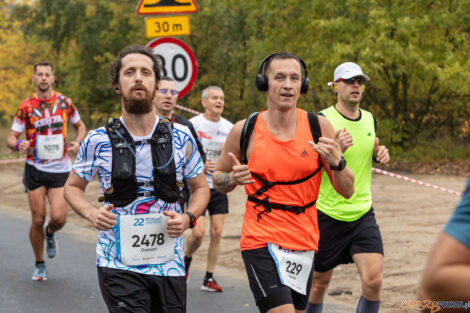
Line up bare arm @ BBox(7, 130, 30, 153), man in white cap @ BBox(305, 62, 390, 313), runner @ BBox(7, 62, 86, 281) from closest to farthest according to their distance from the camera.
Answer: man in white cap @ BBox(305, 62, 390, 313)
bare arm @ BBox(7, 130, 30, 153)
runner @ BBox(7, 62, 86, 281)

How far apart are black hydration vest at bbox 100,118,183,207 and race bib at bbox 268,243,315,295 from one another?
739mm

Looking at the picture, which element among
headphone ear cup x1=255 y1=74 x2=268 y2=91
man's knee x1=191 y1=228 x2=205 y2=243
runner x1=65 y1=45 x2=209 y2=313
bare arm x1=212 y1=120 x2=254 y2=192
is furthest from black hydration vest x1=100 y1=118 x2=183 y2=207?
man's knee x1=191 y1=228 x2=205 y2=243

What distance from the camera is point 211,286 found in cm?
775

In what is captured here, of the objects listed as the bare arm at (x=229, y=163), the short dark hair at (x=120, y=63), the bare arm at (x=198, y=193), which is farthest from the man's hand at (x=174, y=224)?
the short dark hair at (x=120, y=63)

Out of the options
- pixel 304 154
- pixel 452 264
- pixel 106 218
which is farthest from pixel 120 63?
pixel 452 264

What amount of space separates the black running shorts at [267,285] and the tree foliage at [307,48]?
522 inches

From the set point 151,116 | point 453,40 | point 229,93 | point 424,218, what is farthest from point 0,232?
point 229,93

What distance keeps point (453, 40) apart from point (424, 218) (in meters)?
8.36

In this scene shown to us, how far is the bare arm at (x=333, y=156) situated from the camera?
423 cm

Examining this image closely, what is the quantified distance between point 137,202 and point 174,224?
25cm

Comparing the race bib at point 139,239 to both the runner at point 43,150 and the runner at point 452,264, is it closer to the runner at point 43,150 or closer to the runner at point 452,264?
the runner at point 452,264

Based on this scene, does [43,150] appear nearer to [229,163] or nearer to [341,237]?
[341,237]

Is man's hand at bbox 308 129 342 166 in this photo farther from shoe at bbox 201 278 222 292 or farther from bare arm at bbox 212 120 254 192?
shoe at bbox 201 278 222 292

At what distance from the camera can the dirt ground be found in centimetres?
760
